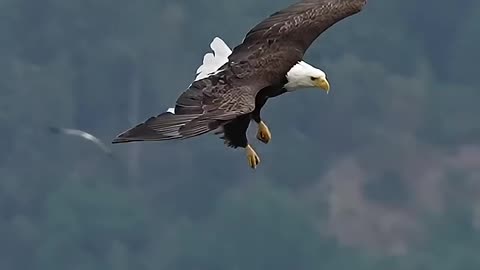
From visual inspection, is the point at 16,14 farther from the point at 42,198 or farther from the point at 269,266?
the point at 269,266

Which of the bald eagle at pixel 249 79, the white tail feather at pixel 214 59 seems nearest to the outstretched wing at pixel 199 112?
the bald eagle at pixel 249 79

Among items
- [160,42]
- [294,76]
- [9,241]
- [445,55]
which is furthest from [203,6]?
[294,76]

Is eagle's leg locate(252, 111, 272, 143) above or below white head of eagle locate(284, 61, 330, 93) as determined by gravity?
below

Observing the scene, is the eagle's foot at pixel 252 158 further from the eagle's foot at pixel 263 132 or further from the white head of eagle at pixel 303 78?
the white head of eagle at pixel 303 78

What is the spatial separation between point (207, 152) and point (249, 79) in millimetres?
26532

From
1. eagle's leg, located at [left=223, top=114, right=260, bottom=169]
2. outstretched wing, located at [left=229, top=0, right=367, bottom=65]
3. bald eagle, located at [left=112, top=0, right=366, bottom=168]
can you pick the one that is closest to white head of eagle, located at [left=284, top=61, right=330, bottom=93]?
bald eagle, located at [left=112, top=0, right=366, bottom=168]

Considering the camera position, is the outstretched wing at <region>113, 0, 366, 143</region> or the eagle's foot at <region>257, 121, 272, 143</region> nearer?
the outstretched wing at <region>113, 0, 366, 143</region>

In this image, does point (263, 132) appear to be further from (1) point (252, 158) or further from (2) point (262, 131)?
(1) point (252, 158)

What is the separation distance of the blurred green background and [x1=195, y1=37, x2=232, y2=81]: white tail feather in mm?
21786

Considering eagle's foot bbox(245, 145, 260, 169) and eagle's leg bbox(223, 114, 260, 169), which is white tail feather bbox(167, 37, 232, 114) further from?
eagle's foot bbox(245, 145, 260, 169)

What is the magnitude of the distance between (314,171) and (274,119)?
870 mm

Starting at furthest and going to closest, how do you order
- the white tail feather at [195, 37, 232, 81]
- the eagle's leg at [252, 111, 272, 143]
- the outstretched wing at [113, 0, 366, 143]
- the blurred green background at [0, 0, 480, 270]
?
1. the blurred green background at [0, 0, 480, 270]
2. the eagle's leg at [252, 111, 272, 143]
3. the white tail feather at [195, 37, 232, 81]
4. the outstretched wing at [113, 0, 366, 143]

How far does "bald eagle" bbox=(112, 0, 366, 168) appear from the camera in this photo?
1195 cm

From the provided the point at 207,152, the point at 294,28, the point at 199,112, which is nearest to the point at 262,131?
the point at 294,28
